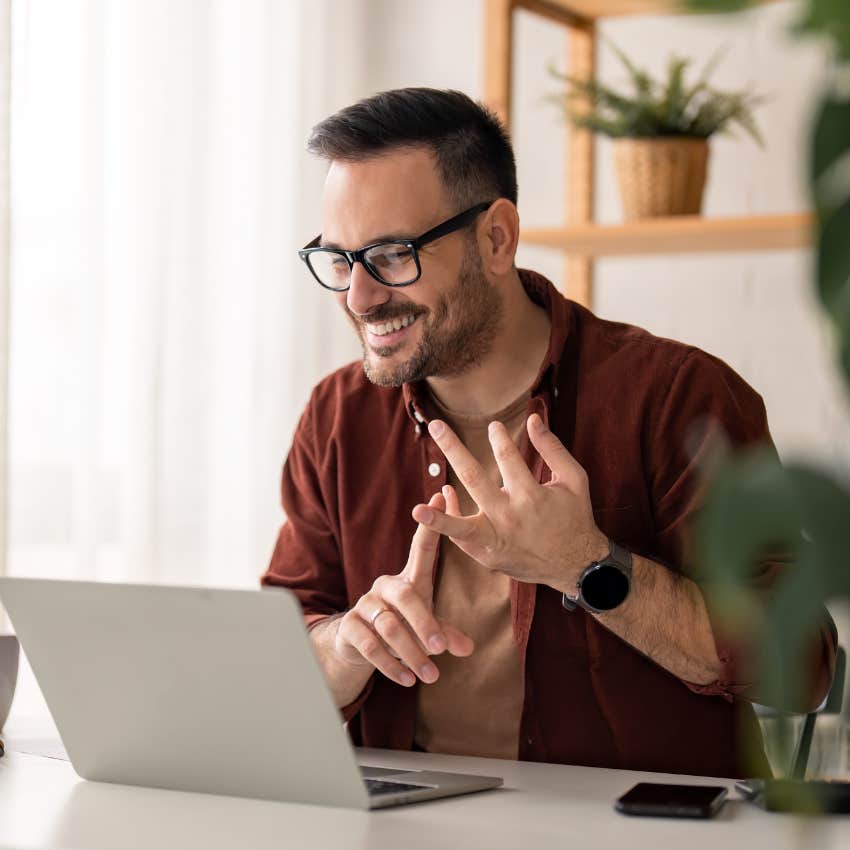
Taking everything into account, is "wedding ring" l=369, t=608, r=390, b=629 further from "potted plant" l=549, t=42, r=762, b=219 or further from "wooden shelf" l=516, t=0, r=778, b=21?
"wooden shelf" l=516, t=0, r=778, b=21

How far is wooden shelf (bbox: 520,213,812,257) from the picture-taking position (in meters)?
2.56

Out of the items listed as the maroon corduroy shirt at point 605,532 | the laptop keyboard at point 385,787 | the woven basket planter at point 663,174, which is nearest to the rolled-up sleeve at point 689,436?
the maroon corduroy shirt at point 605,532

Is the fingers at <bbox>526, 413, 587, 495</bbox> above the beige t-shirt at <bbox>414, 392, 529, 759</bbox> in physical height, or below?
above

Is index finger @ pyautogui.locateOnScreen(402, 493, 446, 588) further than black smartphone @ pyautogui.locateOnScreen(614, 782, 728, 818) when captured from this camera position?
Yes

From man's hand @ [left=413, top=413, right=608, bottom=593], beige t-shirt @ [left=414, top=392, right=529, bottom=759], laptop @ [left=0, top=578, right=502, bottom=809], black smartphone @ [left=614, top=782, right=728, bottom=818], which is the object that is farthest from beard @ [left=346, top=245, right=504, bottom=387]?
black smartphone @ [left=614, top=782, right=728, bottom=818]

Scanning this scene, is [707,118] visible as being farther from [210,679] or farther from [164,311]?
[210,679]

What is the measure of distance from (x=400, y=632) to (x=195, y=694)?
10.7 inches

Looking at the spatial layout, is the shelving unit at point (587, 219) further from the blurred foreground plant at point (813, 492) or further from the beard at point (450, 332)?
the blurred foreground plant at point (813, 492)

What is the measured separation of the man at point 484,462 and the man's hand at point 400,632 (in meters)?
0.10

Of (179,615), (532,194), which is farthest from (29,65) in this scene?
(179,615)

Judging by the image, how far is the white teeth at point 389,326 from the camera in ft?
6.08

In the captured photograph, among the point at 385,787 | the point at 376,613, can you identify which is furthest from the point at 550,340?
the point at 385,787

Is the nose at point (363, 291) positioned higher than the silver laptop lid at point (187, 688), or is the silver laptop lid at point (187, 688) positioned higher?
the nose at point (363, 291)

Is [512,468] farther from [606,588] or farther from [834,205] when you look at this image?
[834,205]
